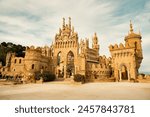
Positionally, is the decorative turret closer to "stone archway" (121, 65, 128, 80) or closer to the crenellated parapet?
"stone archway" (121, 65, 128, 80)

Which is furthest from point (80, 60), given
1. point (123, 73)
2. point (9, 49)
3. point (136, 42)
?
point (9, 49)

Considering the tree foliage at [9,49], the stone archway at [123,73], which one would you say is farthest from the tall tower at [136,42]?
the tree foliage at [9,49]

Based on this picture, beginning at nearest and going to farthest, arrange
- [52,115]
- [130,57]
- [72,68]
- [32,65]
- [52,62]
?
[52,115] → [130,57] → [32,65] → [52,62] → [72,68]

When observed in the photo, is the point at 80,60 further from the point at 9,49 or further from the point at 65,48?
the point at 9,49

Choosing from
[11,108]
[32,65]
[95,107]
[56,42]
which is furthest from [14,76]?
[95,107]

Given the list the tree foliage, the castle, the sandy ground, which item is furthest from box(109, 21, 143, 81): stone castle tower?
the tree foliage

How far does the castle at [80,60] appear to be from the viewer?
37.8 m

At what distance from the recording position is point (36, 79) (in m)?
39.5

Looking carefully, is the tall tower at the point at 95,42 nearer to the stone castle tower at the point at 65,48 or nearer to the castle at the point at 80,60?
the castle at the point at 80,60

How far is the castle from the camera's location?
3781cm

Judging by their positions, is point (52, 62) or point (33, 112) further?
point (52, 62)

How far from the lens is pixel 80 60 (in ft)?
159

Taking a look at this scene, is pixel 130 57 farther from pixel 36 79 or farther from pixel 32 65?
pixel 32 65

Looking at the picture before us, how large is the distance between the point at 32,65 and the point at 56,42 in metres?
14.4
